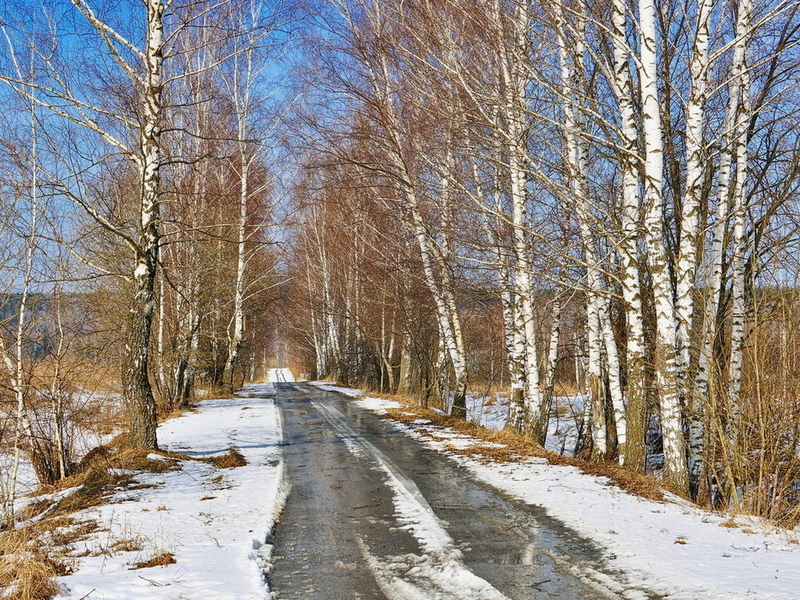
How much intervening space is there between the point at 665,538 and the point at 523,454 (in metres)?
4.86

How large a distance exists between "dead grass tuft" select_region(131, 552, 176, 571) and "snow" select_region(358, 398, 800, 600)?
10.4 feet

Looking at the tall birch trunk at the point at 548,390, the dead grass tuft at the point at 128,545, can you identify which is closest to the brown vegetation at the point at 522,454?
the tall birch trunk at the point at 548,390

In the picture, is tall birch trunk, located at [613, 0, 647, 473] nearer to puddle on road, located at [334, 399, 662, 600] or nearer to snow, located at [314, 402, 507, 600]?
puddle on road, located at [334, 399, 662, 600]

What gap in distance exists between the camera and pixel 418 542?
216 inches

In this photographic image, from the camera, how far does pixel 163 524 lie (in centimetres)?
610

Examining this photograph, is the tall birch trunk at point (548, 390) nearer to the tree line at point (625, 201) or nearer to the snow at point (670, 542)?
the tree line at point (625, 201)

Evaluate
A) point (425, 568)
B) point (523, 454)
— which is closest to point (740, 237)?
point (523, 454)

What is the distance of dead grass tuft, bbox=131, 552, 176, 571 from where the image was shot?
484cm

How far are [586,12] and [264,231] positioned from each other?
68.9 ft

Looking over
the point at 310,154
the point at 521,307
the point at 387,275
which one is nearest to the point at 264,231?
the point at 387,275

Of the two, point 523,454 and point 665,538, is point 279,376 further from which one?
point 665,538

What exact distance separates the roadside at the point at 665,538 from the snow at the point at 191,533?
2678 millimetres

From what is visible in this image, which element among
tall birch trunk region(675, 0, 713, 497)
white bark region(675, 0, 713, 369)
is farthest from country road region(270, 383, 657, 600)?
white bark region(675, 0, 713, 369)

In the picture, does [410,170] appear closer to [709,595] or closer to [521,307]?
[521,307]
